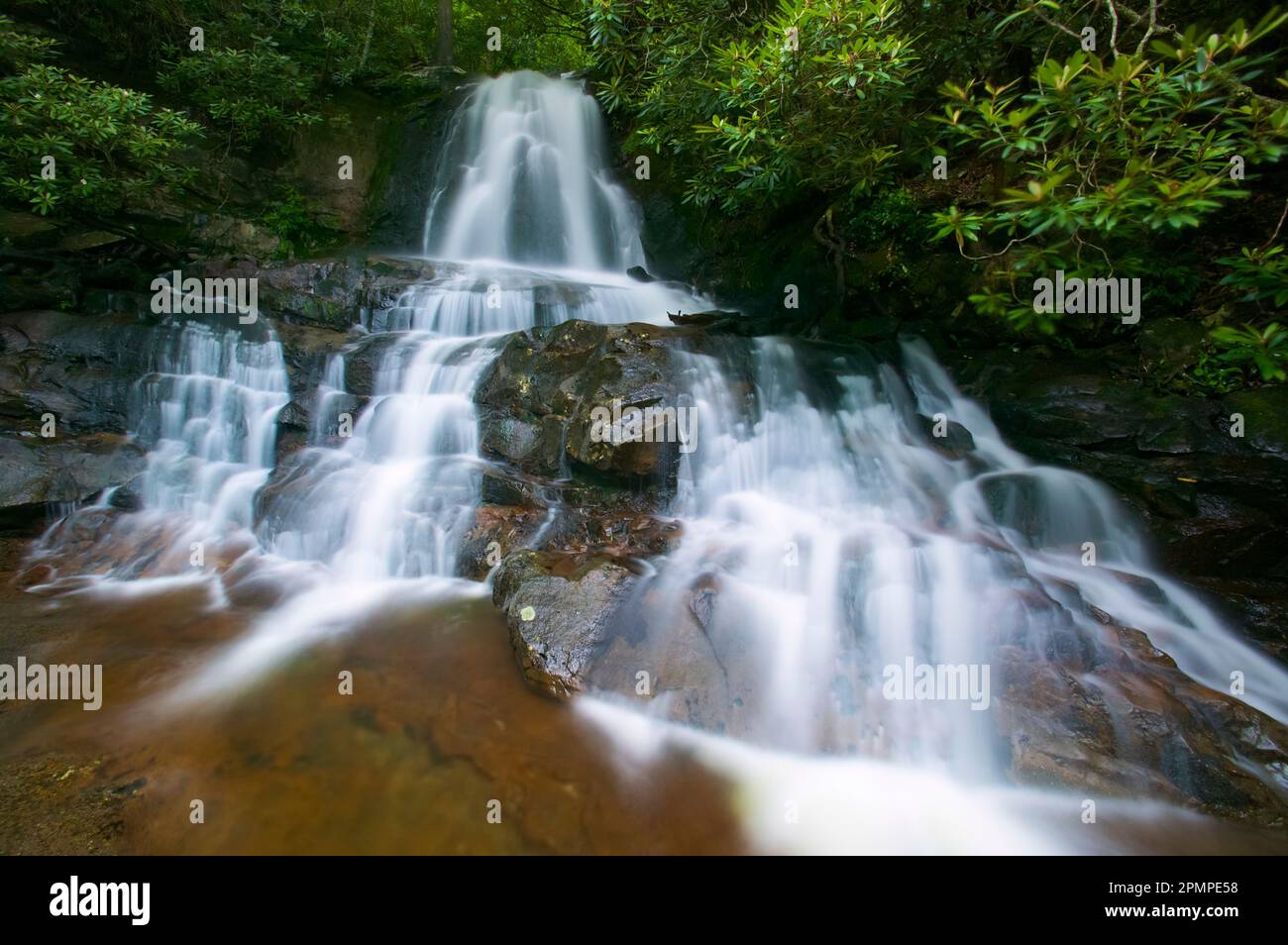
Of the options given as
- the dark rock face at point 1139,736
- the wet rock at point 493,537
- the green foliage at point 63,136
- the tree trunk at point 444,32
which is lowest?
the dark rock face at point 1139,736

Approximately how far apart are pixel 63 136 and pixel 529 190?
6.91 m

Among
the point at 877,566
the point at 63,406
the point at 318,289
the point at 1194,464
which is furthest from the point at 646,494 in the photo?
the point at 63,406

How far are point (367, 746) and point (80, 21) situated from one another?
45.5 ft

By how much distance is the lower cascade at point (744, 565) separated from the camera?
10.7 ft

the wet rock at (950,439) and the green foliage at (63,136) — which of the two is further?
the green foliage at (63,136)

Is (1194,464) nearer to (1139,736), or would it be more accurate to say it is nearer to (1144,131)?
(1139,736)

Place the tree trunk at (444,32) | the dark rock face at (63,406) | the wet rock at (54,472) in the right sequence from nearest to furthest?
the wet rock at (54,472) < the dark rock face at (63,406) < the tree trunk at (444,32)

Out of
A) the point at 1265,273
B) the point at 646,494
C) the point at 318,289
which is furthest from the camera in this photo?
the point at 318,289

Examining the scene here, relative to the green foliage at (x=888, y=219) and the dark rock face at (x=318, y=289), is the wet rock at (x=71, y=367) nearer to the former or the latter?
the dark rock face at (x=318, y=289)

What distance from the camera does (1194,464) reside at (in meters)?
4.91

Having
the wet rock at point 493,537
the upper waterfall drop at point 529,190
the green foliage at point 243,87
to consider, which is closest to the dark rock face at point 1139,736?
the wet rock at point 493,537

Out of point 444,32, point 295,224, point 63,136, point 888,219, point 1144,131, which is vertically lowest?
point 1144,131

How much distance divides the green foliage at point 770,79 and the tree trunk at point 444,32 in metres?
9.67

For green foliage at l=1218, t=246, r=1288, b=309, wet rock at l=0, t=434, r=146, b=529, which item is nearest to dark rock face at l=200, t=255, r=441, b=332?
wet rock at l=0, t=434, r=146, b=529
